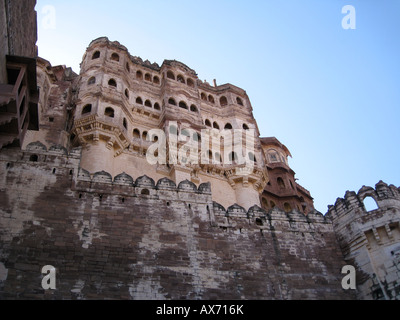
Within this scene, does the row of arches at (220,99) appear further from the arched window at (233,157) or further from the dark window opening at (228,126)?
the arched window at (233,157)

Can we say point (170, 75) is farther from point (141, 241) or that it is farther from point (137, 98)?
point (141, 241)

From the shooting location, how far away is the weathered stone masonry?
1080 cm

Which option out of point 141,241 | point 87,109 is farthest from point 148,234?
point 87,109

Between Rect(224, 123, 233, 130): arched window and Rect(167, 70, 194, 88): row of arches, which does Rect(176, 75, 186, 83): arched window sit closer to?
Rect(167, 70, 194, 88): row of arches

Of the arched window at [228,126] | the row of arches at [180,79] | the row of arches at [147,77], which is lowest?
the arched window at [228,126]

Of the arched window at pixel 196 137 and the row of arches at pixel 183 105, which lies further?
the row of arches at pixel 183 105

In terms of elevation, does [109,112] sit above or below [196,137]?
above

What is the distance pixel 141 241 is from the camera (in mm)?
12164

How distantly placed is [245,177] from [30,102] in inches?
588

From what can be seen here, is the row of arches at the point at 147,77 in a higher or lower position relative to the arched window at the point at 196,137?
higher

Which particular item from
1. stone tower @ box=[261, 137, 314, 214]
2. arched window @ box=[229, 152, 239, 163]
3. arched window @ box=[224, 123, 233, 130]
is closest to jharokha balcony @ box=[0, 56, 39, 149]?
A: arched window @ box=[229, 152, 239, 163]

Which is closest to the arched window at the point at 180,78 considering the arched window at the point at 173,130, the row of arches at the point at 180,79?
the row of arches at the point at 180,79

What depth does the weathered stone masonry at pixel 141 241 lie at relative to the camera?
35.4 ft

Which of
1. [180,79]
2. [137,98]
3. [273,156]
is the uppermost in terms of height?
[180,79]
